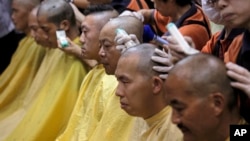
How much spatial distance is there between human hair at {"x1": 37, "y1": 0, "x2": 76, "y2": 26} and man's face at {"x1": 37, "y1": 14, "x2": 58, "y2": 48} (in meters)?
0.02

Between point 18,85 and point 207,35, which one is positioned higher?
point 207,35

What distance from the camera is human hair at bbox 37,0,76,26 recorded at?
3.16 meters

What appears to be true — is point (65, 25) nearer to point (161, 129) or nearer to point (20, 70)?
point (20, 70)

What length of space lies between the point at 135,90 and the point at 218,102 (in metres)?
0.43

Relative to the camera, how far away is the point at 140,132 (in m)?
2.13

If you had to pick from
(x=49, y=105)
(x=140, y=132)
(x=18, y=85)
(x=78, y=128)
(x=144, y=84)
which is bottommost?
(x=18, y=85)

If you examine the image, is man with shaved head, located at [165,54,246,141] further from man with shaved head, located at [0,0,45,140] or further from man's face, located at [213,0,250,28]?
man with shaved head, located at [0,0,45,140]

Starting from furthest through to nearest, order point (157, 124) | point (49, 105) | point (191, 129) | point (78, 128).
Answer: point (49, 105)
point (78, 128)
point (157, 124)
point (191, 129)

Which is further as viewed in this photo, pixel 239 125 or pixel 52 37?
pixel 52 37

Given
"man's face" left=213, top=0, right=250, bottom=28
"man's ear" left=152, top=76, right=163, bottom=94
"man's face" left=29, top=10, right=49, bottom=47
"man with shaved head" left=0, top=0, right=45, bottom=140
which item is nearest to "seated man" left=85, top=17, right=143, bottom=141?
"man's ear" left=152, top=76, right=163, bottom=94

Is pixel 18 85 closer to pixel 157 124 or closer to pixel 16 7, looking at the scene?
pixel 16 7

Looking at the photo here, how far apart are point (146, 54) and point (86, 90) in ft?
2.69

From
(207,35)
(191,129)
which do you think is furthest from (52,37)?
(191,129)

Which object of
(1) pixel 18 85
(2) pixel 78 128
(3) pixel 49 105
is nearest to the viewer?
(2) pixel 78 128
